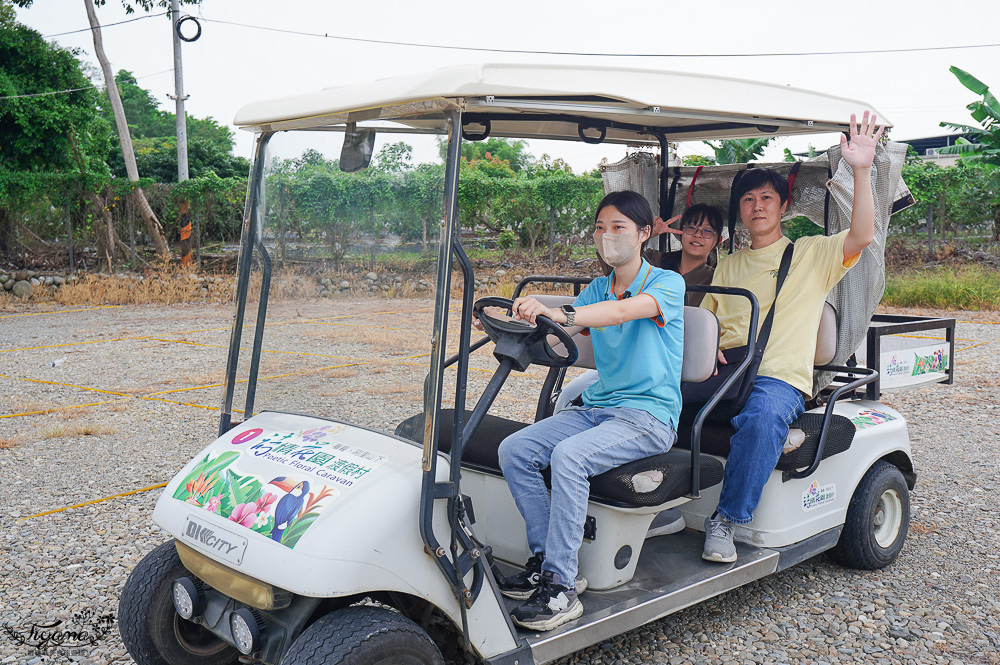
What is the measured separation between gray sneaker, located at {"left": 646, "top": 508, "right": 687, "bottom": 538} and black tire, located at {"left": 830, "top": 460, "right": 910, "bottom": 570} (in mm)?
762

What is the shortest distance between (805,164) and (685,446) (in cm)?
147

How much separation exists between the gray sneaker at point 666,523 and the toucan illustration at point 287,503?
149 centimetres

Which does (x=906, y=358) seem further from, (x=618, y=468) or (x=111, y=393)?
(x=111, y=393)

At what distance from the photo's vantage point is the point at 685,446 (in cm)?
340

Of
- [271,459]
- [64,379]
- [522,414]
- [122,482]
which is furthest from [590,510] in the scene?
[64,379]

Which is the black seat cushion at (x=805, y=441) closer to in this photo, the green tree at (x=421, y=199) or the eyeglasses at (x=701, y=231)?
the eyeglasses at (x=701, y=231)

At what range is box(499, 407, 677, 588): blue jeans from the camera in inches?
103

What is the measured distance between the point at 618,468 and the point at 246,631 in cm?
122

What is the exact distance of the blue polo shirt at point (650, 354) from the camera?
292 cm

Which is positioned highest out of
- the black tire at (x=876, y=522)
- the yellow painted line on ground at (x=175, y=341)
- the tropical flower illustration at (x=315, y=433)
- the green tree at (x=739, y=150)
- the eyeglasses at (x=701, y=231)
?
the green tree at (x=739, y=150)

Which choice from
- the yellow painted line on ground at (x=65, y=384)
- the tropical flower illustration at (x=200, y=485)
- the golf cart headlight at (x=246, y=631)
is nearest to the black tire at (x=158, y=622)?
the tropical flower illustration at (x=200, y=485)

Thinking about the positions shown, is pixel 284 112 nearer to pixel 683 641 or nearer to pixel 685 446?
pixel 685 446

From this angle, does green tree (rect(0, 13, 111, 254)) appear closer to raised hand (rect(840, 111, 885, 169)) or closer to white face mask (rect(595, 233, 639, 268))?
white face mask (rect(595, 233, 639, 268))

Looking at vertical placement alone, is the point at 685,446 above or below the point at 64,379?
above
